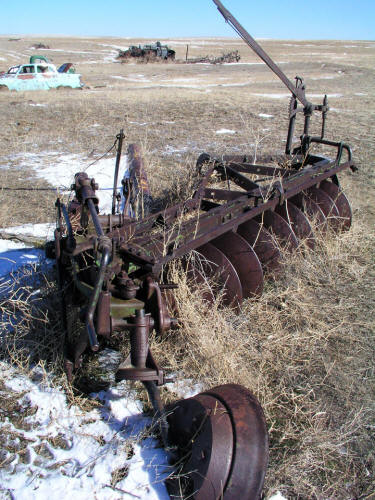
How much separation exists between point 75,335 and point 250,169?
10.0ft

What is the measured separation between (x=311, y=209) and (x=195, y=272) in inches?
77.9

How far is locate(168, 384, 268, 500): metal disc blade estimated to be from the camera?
1.94 metres

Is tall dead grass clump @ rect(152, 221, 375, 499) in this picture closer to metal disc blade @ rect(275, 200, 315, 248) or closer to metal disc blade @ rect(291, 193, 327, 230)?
metal disc blade @ rect(275, 200, 315, 248)

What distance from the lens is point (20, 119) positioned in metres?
10.6

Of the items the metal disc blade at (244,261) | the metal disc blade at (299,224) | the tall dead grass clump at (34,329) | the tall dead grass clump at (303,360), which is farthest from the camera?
the metal disc blade at (299,224)

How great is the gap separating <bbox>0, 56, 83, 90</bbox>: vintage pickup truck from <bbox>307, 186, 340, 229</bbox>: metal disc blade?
15.8 meters

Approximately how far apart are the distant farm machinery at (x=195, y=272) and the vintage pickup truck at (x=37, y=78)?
1463cm

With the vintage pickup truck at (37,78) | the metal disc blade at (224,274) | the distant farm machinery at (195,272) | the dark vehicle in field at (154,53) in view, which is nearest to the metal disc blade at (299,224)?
the distant farm machinery at (195,272)

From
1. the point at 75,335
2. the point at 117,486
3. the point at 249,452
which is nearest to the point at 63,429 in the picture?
the point at 117,486

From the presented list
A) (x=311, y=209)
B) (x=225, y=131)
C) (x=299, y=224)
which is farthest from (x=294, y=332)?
(x=225, y=131)

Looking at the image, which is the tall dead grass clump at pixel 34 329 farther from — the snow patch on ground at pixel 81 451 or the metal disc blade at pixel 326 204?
the metal disc blade at pixel 326 204

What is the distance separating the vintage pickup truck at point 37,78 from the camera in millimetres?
17047

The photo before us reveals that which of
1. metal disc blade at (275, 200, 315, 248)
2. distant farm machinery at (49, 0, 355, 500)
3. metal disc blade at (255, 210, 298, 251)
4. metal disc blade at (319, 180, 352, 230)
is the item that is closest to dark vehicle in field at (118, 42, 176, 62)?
distant farm machinery at (49, 0, 355, 500)

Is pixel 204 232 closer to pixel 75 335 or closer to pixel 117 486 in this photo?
pixel 75 335
